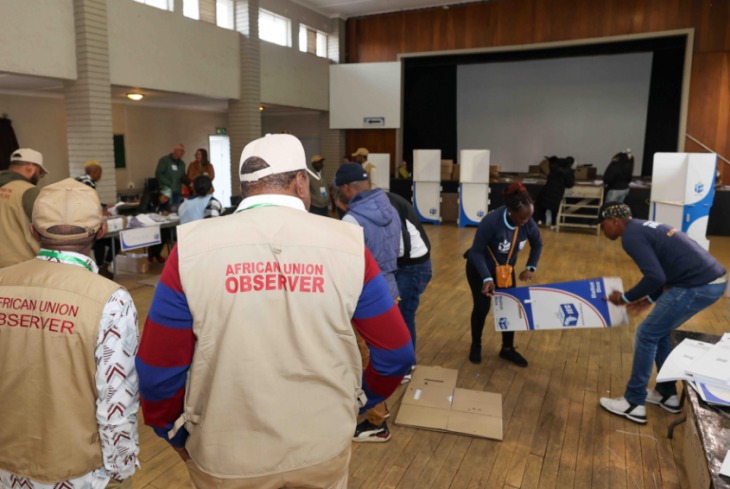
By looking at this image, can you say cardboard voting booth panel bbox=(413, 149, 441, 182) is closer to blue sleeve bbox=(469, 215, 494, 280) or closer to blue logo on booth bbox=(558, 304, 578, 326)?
blue sleeve bbox=(469, 215, 494, 280)

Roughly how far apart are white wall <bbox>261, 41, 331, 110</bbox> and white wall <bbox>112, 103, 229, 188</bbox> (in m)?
3.96

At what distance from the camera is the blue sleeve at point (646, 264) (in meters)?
2.79

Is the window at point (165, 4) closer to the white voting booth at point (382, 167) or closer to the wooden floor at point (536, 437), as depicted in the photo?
the white voting booth at point (382, 167)

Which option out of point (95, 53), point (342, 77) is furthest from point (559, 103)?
point (95, 53)

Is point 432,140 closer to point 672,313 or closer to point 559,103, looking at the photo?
point 559,103

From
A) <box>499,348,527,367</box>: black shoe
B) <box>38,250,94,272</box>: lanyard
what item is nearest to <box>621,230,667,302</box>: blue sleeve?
<box>499,348,527,367</box>: black shoe

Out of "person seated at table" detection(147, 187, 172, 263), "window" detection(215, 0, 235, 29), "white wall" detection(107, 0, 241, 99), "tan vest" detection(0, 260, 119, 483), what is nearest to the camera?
"tan vest" detection(0, 260, 119, 483)

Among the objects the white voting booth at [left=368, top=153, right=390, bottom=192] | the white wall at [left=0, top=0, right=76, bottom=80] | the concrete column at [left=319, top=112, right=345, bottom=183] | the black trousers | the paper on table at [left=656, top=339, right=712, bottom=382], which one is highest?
the white wall at [left=0, top=0, right=76, bottom=80]

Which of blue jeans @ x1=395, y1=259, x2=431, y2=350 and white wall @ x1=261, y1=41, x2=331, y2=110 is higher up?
white wall @ x1=261, y1=41, x2=331, y2=110

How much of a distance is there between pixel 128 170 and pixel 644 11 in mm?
12112

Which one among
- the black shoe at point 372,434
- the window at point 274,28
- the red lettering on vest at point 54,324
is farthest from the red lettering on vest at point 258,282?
the window at point 274,28

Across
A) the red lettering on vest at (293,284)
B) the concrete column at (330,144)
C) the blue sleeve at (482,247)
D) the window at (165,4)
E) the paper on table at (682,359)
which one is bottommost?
the paper on table at (682,359)

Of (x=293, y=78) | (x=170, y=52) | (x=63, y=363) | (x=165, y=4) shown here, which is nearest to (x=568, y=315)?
(x=63, y=363)

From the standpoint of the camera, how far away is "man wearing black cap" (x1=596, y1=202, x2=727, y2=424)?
280 centimetres
